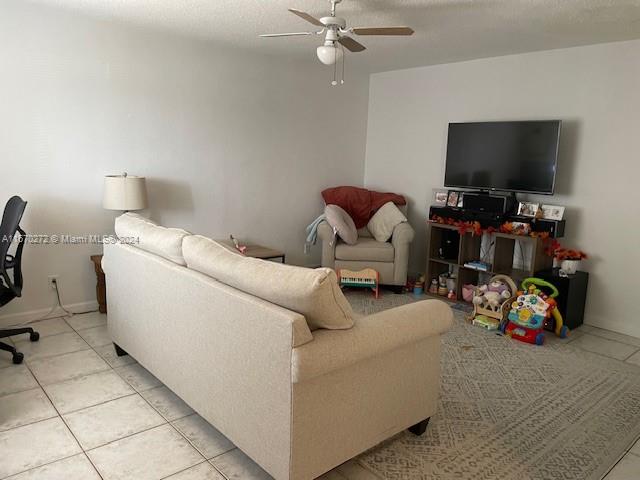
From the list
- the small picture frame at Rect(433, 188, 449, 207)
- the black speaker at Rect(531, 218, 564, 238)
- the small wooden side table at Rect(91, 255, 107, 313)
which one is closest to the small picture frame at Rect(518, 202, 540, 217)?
the black speaker at Rect(531, 218, 564, 238)

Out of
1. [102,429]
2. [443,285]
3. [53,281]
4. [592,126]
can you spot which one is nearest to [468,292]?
[443,285]

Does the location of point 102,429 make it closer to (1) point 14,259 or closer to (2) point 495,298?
(1) point 14,259

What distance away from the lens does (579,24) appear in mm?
3494

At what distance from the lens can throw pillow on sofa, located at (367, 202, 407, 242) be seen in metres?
5.07

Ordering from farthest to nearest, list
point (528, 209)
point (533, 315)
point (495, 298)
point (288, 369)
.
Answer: point (528, 209) < point (495, 298) < point (533, 315) < point (288, 369)

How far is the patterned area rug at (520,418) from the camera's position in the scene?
86.3 inches

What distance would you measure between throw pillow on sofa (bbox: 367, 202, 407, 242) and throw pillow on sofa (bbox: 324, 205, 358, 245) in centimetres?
26

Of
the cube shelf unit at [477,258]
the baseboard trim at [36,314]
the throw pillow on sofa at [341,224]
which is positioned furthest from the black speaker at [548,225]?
the baseboard trim at [36,314]

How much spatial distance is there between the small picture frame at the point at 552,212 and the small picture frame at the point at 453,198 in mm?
819

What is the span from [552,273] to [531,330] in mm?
633

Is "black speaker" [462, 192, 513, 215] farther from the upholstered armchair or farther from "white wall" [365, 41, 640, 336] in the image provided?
the upholstered armchair

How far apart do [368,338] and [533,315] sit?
2.32 m

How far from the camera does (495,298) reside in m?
4.05

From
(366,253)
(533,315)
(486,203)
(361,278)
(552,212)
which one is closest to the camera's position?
(533,315)
